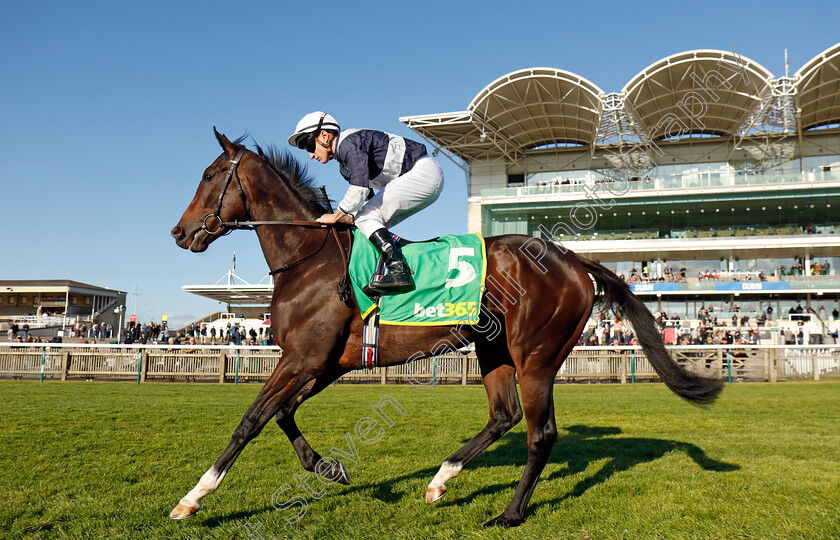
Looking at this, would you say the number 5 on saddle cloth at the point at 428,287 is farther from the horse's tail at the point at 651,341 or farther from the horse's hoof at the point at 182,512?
the horse's hoof at the point at 182,512

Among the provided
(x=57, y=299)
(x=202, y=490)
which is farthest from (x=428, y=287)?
(x=57, y=299)

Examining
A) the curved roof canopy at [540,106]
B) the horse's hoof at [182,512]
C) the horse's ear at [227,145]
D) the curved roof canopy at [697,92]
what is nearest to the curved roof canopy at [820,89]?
the curved roof canopy at [697,92]

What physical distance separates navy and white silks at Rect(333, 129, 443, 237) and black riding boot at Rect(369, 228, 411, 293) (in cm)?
9

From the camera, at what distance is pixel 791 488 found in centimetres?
416

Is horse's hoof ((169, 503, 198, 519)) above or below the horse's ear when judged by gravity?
below

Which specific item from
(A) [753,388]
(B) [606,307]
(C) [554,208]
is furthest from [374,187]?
(C) [554,208]

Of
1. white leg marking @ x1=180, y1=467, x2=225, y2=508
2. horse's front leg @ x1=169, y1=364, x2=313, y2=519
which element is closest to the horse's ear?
horse's front leg @ x1=169, y1=364, x2=313, y2=519

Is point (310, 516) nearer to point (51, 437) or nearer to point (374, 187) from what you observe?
point (374, 187)

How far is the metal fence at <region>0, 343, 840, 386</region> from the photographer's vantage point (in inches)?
611

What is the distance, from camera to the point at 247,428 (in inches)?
134

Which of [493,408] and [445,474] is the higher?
[493,408]

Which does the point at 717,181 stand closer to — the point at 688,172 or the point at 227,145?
the point at 688,172

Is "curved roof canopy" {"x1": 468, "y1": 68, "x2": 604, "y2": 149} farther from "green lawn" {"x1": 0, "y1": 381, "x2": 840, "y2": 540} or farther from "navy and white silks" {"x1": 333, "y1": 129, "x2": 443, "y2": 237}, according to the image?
"navy and white silks" {"x1": 333, "y1": 129, "x2": 443, "y2": 237}

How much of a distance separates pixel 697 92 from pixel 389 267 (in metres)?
38.8
